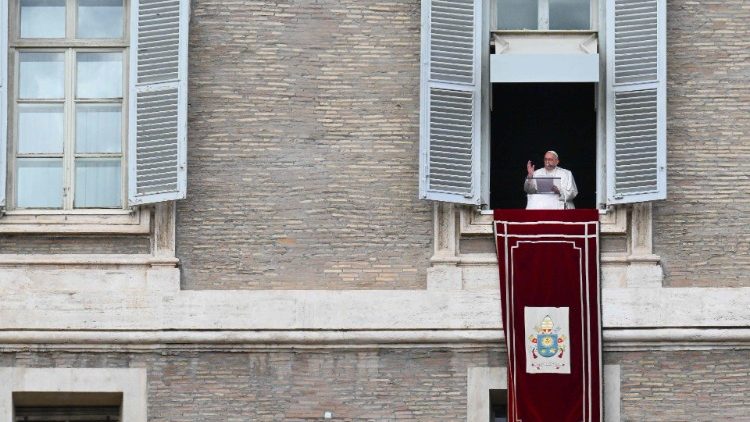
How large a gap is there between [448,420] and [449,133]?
2.50 metres

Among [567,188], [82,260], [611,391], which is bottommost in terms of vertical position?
[611,391]

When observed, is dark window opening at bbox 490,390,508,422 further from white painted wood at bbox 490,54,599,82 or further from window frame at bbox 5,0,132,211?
window frame at bbox 5,0,132,211

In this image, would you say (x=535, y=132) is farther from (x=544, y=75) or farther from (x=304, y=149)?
(x=304, y=149)

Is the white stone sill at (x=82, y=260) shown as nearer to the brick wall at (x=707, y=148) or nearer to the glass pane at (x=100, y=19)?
the glass pane at (x=100, y=19)

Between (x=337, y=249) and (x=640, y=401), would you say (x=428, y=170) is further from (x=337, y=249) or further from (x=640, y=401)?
(x=640, y=401)

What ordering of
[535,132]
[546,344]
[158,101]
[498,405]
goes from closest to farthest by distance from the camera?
[546,344] < [498,405] < [158,101] < [535,132]

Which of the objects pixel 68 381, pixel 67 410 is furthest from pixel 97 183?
pixel 67 410

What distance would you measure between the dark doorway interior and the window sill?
377 cm

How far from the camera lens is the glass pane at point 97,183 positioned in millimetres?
23234

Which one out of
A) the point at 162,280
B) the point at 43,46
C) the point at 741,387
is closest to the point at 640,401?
the point at 741,387

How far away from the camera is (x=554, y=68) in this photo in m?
22.7

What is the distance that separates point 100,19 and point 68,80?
2.03 feet

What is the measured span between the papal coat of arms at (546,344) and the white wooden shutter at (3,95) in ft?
15.7

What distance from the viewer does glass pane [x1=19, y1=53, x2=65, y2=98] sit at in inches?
922
